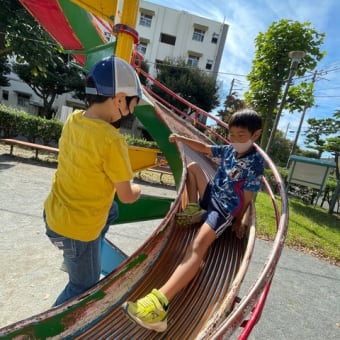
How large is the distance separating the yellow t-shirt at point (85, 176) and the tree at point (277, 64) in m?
10.3

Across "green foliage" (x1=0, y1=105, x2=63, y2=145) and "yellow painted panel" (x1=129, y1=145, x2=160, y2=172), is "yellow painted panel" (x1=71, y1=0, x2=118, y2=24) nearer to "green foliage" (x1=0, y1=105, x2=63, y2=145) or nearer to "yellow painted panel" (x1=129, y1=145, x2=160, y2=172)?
"yellow painted panel" (x1=129, y1=145, x2=160, y2=172)

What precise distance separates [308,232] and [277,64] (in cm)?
611

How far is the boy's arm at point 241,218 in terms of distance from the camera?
7.16ft

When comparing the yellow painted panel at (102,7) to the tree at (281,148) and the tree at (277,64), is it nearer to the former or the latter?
the tree at (277,64)

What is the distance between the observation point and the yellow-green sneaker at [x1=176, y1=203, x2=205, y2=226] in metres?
2.31

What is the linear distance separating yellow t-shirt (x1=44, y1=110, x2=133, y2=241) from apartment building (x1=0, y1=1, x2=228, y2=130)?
29134 mm

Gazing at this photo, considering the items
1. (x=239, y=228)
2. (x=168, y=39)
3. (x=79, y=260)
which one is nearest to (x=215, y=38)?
(x=168, y=39)

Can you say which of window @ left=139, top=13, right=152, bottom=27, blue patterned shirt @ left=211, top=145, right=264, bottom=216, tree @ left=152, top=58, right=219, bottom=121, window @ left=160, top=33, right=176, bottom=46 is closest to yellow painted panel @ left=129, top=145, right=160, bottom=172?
blue patterned shirt @ left=211, top=145, right=264, bottom=216

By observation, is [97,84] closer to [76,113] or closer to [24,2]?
[76,113]

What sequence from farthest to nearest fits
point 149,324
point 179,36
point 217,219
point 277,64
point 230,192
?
point 179,36, point 277,64, point 230,192, point 217,219, point 149,324

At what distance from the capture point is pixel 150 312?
1517mm

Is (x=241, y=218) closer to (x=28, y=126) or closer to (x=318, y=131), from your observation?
(x=28, y=126)

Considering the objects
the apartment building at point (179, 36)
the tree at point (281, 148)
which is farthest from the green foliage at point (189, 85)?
the tree at point (281, 148)

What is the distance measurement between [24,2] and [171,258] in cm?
365
